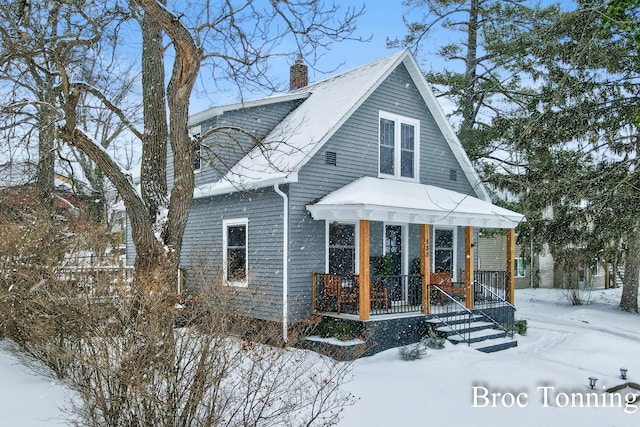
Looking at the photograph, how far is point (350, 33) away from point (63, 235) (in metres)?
6.40

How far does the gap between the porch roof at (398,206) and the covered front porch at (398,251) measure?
0.02m

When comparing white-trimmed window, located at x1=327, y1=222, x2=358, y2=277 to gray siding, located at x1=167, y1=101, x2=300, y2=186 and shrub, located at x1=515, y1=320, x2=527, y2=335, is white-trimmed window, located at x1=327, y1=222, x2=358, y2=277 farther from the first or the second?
shrub, located at x1=515, y1=320, x2=527, y2=335

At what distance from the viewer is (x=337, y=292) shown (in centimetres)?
1111

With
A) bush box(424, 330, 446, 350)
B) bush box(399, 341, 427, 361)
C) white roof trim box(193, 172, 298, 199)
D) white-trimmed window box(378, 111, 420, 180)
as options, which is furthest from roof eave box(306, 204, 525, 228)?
bush box(399, 341, 427, 361)

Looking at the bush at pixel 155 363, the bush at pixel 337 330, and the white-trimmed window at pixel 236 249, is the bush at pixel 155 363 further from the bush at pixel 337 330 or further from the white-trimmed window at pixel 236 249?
the white-trimmed window at pixel 236 249

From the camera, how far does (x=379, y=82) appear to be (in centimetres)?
1287

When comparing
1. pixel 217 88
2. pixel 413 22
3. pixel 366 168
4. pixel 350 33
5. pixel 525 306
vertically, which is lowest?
pixel 525 306

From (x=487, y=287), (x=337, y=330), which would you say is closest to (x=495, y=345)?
(x=487, y=287)

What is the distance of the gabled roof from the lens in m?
11.3

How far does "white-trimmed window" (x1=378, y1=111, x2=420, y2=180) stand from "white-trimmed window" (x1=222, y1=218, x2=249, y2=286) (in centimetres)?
369

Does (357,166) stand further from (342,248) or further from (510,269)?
(510,269)

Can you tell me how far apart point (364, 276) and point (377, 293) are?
114 cm

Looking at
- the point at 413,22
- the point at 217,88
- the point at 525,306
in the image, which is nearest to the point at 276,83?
the point at 217,88

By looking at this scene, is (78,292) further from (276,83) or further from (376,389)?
(276,83)
